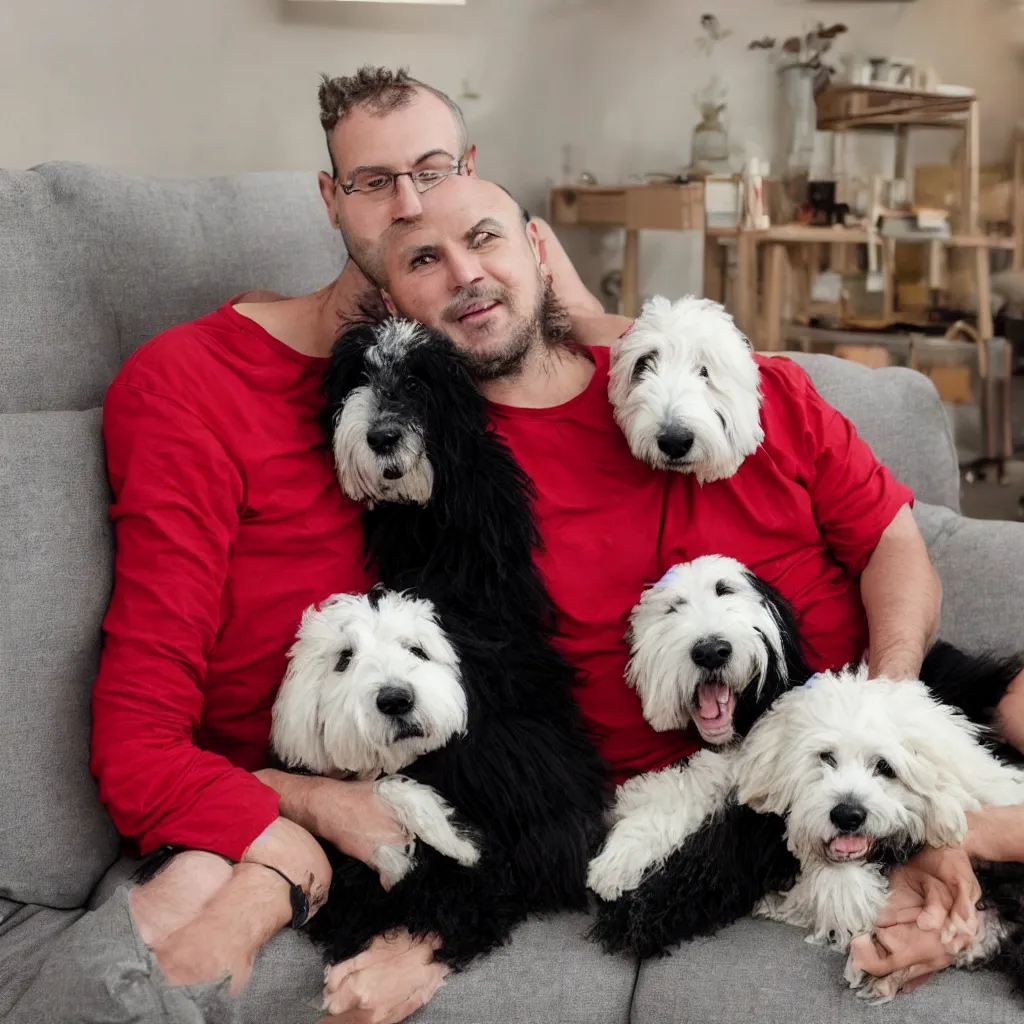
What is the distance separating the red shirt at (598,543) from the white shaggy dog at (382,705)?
26cm

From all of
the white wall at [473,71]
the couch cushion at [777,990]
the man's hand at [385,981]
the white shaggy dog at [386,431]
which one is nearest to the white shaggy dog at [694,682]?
the couch cushion at [777,990]

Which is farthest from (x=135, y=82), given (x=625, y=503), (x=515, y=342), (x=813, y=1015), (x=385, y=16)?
(x=813, y=1015)

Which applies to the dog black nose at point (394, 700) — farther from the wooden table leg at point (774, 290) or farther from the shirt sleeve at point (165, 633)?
the wooden table leg at point (774, 290)

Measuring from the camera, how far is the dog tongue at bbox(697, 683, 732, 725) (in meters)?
1.49

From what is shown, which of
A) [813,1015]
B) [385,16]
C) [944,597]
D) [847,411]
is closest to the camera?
[813,1015]

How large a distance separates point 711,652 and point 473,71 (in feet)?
8.74

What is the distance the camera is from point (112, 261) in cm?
187

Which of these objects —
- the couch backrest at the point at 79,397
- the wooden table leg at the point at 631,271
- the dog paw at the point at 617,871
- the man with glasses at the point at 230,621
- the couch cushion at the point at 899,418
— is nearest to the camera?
the man with glasses at the point at 230,621

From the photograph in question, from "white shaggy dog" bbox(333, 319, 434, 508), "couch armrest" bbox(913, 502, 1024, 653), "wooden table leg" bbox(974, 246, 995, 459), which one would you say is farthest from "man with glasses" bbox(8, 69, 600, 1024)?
"wooden table leg" bbox(974, 246, 995, 459)

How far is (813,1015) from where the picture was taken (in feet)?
4.14

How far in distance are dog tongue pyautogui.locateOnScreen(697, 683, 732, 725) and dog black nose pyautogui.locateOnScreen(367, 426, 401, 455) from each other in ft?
1.68

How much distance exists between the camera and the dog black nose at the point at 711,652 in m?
1.44

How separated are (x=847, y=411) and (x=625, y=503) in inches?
24.1

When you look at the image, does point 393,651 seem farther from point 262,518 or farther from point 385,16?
point 385,16
